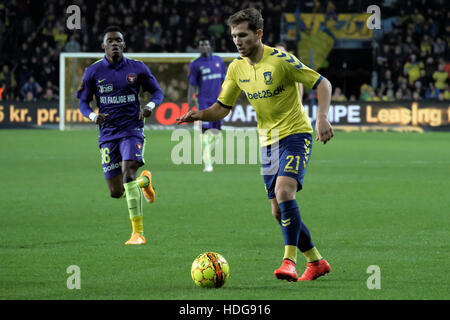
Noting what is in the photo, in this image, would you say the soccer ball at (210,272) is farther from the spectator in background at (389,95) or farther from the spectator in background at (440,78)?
the spectator in background at (440,78)

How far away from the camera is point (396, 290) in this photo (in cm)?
646

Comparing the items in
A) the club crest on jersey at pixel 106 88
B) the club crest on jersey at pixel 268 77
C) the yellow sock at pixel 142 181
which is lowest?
the yellow sock at pixel 142 181

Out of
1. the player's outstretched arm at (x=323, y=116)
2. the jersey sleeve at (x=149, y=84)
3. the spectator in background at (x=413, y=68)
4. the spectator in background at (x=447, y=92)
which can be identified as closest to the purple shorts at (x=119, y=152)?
the jersey sleeve at (x=149, y=84)

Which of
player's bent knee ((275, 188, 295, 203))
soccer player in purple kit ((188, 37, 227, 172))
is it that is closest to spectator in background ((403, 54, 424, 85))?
soccer player in purple kit ((188, 37, 227, 172))

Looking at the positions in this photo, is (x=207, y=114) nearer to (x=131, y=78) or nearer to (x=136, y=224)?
(x=136, y=224)

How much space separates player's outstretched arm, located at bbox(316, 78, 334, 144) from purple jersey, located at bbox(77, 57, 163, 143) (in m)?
3.08

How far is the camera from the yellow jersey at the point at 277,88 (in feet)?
22.9

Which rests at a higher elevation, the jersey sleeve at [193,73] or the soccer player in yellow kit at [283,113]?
the jersey sleeve at [193,73]

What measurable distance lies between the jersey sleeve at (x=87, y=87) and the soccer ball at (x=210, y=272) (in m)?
3.60

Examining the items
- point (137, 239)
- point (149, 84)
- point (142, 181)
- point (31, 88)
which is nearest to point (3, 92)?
point (31, 88)

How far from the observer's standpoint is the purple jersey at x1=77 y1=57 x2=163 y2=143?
31.2 feet

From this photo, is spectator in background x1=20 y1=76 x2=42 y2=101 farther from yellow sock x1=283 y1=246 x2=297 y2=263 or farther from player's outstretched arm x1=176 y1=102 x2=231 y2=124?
yellow sock x1=283 y1=246 x2=297 y2=263

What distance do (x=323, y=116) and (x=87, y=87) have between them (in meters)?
3.72
